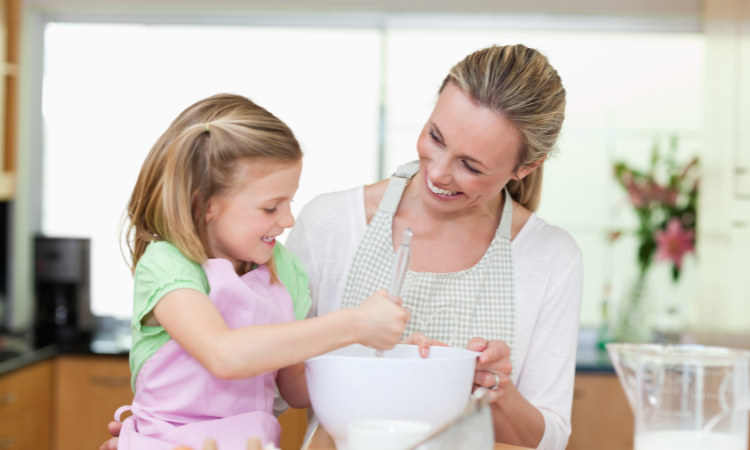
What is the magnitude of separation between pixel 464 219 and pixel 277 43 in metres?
2.07

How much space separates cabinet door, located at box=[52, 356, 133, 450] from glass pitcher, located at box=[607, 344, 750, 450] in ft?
7.80

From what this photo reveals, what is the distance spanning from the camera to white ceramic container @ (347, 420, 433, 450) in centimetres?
78

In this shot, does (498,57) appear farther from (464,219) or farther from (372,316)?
(372,316)

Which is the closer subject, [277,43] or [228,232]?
[228,232]

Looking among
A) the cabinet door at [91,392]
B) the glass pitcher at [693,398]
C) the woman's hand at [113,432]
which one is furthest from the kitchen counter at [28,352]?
the glass pitcher at [693,398]

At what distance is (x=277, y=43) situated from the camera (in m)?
3.22

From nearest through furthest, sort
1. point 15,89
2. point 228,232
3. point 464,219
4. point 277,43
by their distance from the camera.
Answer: point 228,232 < point 464,219 < point 15,89 < point 277,43

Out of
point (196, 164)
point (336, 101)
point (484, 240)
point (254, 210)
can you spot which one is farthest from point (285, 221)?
point (336, 101)

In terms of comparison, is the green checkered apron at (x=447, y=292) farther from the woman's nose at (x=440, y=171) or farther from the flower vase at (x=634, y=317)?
the flower vase at (x=634, y=317)

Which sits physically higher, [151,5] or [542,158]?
[151,5]

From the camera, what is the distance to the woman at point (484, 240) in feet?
3.91

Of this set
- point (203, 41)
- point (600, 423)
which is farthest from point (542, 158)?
point (203, 41)

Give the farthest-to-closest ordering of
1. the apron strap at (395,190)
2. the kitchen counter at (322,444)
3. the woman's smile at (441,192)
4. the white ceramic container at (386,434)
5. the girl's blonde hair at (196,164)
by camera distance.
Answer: the apron strap at (395,190)
the woman's smile at (441,192)
the girl's blonde hair at (196,164)
the kitchen counter at (322,444)
the white ceramic container at (386,434)

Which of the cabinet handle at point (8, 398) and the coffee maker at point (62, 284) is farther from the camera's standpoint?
the coffee maker at point (62, 284)
